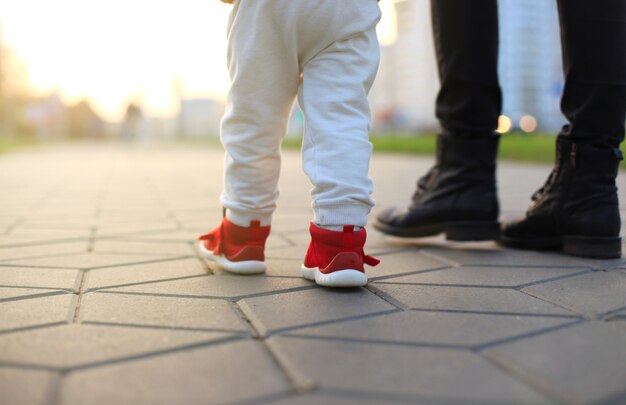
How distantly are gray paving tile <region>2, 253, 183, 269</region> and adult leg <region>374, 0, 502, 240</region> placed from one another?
86 centimetres

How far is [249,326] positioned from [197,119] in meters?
51.8

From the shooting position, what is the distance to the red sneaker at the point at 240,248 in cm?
172

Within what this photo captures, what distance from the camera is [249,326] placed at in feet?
4.09

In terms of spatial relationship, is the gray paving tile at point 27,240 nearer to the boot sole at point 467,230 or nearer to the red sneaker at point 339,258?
the red sneaker at point 339,258

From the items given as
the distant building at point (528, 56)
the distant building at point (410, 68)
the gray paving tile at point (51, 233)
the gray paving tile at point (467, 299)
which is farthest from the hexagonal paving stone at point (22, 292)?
the distant building at point (528, 56)

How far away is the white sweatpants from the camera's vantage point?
1.52 meters

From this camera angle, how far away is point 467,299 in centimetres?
145

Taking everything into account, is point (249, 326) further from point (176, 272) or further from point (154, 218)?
point (154, 218)

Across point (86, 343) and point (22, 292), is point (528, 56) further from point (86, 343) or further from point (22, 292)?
point (86, 343)

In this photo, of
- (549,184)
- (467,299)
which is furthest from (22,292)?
(549,184)

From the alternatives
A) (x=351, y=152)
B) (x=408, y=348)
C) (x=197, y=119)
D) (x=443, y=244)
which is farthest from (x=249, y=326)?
(x=197, y=119)

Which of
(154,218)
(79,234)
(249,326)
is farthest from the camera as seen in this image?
(154,218)

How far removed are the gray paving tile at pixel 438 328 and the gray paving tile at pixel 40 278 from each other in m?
0.70

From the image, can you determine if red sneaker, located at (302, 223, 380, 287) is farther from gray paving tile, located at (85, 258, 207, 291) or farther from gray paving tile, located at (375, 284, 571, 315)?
gray paving tile, located at (85, 258, 207, 291)
